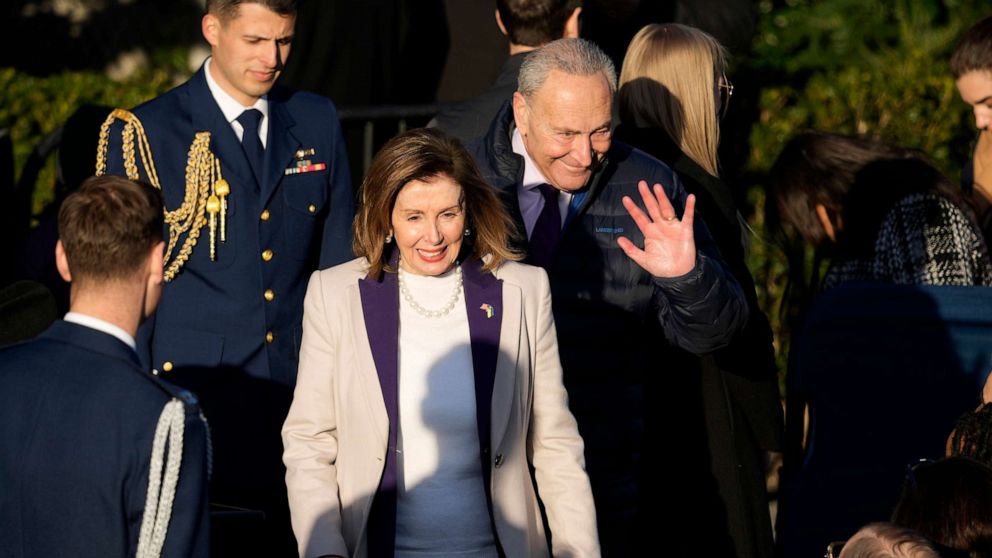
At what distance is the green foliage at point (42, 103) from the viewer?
7023mm

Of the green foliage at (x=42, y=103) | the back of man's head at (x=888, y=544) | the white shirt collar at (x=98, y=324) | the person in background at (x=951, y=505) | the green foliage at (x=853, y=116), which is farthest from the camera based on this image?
the green foliage at (x=853, y=116)

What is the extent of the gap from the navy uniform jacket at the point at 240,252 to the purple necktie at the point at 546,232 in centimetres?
61

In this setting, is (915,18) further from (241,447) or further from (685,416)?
(241,447)

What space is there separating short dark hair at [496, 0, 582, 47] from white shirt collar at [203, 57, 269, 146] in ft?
3.25

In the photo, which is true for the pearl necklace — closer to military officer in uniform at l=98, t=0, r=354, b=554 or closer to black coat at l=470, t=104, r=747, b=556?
black coat at l=470, t=104, r=747, b=556

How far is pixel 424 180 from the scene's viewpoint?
3945mm

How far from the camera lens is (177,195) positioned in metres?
4.70

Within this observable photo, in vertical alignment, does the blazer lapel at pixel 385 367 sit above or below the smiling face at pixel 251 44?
below

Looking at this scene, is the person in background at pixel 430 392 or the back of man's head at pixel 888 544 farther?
the person in background at pixel 430 392

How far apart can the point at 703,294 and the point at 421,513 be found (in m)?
1.01

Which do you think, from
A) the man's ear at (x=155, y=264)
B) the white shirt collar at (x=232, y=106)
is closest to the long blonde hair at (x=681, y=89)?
Answer: the white shirt collar at (x=232, y=106)

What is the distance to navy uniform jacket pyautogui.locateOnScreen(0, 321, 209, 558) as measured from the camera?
10.6ft

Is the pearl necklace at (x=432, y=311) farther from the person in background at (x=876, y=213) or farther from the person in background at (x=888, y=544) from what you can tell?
the person in background at (x=876, y=213)

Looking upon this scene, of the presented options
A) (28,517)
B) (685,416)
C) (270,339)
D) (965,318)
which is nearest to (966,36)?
(965,318)
